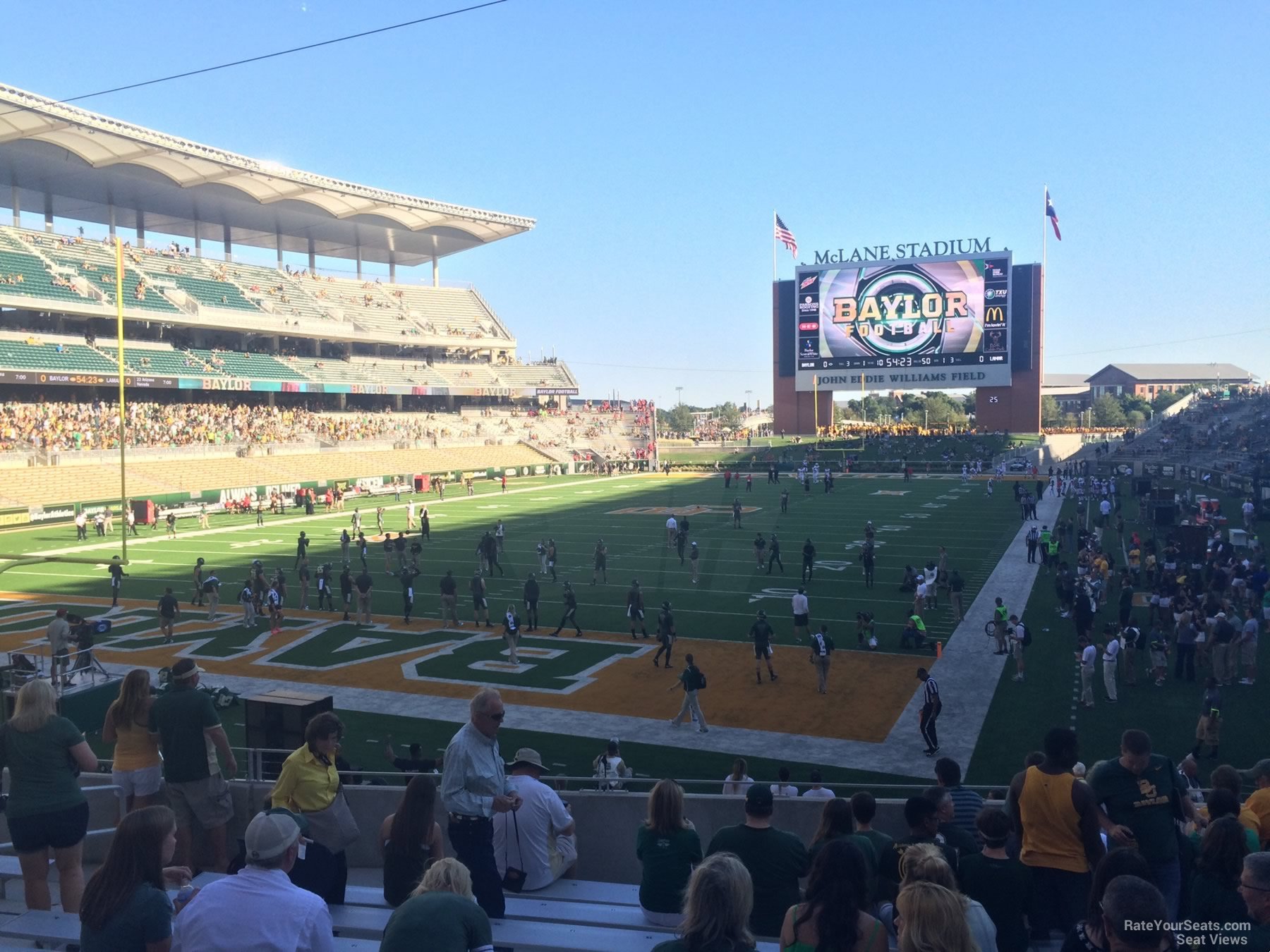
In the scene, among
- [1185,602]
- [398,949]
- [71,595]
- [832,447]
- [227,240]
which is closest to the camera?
[398,949]

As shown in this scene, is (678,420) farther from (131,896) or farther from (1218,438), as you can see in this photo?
(131,896)

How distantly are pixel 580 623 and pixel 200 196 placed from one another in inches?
1932

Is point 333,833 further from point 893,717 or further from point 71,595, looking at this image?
point 71,595

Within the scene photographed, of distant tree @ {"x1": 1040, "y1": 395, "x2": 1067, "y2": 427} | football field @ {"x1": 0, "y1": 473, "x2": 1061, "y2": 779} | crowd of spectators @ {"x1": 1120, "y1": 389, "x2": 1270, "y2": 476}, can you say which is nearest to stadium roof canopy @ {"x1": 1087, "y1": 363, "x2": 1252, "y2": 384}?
distant tree @ {"x1": 1040, "y1": 395, "x2": 1067, "y2": 427}

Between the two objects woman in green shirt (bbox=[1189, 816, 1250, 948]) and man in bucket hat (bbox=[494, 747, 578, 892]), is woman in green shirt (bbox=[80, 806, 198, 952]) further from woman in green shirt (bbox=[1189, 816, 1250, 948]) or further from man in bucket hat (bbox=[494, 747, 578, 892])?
woman in green shirt (bbox=[1189, 816, 1250, 948])

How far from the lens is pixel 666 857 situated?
16.7 ft

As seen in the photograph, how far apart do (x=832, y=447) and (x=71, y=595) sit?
56.3 m

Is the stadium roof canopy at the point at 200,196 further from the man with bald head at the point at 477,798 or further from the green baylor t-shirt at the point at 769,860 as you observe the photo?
the green baylor t-shirt at the point at 769,860

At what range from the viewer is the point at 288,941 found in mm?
3502

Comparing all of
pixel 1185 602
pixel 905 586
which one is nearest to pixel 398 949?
pixel 1185 602

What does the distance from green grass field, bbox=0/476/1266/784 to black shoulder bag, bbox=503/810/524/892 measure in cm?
675

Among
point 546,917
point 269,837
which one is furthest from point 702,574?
point 269,837

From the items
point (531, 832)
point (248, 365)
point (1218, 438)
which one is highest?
point (248, 365)

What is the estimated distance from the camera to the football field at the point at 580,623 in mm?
14375
